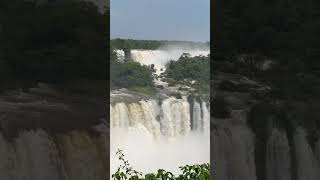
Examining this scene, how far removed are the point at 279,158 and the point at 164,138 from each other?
423 inches

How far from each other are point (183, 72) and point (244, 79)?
35.9 feet

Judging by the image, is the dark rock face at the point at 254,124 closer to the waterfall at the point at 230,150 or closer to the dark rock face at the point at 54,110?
the waterfall at the point at 230,150

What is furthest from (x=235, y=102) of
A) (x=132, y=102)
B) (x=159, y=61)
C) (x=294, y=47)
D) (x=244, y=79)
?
(x=159, y=61)

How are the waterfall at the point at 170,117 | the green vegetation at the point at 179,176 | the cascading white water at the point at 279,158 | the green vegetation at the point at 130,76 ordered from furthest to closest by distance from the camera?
1. the green vegetation at the point at 130,76
2. the waterfall at the point at 170,117
3. the green vegetation at the point at 179,176
4. the cascading white water at the point at 279,158

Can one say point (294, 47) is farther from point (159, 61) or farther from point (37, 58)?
point (159, 61)

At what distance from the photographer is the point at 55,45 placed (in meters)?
2.00

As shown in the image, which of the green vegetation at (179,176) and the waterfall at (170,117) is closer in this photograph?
the green vegetation at (179,176)

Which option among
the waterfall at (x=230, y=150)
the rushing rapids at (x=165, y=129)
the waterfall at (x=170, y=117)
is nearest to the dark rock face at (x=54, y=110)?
the waterfall at (x=230, y=150)

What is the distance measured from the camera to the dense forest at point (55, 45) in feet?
6.52

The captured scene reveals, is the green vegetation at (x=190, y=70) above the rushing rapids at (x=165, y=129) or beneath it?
above

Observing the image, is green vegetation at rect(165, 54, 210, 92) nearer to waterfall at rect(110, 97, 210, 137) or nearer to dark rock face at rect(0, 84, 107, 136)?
waterfall at rect(110, 97, 210, 137)

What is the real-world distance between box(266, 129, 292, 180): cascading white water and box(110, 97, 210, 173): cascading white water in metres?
9.18

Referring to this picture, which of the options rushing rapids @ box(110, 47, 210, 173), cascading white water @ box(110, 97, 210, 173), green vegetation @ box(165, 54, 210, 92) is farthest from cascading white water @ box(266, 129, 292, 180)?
green vegetation @ box(165, 54, 210, 92)

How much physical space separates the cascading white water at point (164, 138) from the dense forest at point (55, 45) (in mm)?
9245
